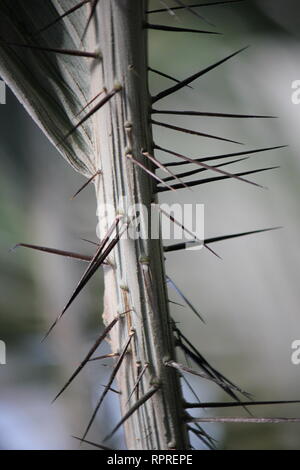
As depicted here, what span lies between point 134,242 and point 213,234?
3.77ft

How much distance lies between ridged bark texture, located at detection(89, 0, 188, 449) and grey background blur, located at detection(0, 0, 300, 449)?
106 cm

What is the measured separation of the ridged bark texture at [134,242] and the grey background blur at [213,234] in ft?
3.48

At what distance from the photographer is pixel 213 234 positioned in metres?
1.56

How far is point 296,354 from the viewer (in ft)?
4.87

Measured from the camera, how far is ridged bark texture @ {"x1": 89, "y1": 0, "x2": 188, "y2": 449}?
42cm

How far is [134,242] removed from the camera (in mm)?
432

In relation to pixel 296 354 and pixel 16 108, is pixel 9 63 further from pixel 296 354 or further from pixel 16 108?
pixel 296 354

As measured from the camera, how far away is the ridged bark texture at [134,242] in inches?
16.4

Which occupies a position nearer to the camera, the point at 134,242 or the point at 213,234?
the point at 134,242

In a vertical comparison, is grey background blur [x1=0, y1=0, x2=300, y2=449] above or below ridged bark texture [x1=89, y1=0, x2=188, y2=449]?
above

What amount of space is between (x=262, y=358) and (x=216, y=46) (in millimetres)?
898

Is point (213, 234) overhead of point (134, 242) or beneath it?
overhead

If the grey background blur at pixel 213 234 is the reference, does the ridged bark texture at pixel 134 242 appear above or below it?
below
